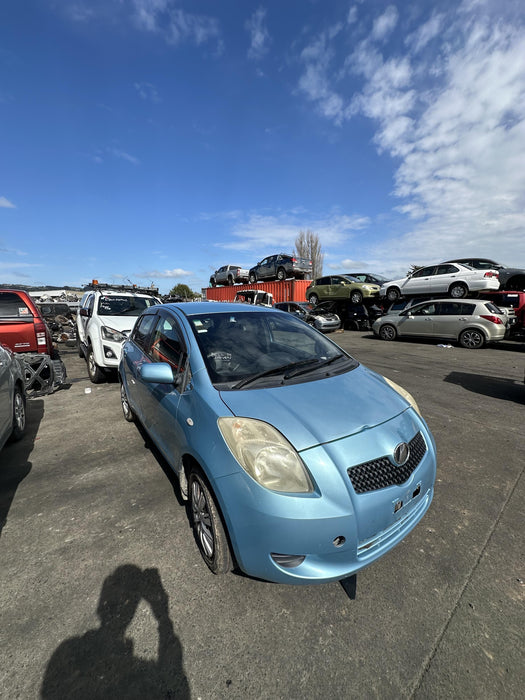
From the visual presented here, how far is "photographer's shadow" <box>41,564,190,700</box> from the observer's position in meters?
1.33

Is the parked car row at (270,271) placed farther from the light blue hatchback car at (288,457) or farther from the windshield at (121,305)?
the light blue hatchback car at (288,457)

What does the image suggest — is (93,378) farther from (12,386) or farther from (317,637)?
(317,637)

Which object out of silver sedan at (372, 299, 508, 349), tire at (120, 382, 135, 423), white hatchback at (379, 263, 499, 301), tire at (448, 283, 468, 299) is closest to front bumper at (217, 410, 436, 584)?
tire at (120, 382, 135, 423)

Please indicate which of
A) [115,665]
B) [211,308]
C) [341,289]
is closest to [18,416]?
[211,308]

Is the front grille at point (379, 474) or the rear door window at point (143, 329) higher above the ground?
the rear door window at point (143, 329)

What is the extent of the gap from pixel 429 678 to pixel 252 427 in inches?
54.1

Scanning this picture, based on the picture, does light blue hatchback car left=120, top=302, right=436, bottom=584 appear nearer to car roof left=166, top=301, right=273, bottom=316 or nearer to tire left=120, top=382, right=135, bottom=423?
car roof left=166, top=301, right=273, bottom=316

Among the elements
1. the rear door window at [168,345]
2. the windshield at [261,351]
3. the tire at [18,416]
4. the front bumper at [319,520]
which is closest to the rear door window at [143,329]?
the rear door window at [168,345]

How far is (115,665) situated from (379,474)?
1554 mm

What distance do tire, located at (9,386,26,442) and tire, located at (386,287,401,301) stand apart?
14.2 meters

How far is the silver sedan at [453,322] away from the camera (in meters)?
9.95

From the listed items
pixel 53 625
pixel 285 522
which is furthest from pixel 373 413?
pixel 53 625

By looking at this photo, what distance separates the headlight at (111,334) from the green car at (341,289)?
40.9 feet

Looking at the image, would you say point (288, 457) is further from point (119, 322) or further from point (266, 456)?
point (119, 322)
